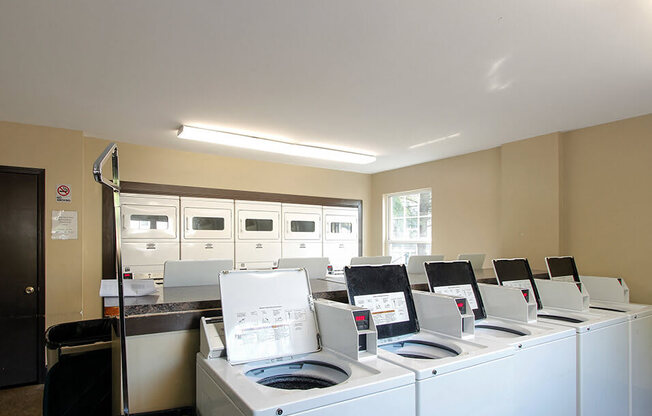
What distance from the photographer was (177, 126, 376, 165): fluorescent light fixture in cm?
423

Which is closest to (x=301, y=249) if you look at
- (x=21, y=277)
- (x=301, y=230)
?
(x=301, y=230)

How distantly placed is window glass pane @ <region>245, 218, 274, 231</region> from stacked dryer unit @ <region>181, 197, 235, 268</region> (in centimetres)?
26

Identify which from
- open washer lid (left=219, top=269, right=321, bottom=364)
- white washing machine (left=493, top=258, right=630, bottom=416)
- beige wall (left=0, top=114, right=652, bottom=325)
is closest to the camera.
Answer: open washer lid (left=219, top=269, right=321, bottom=364)

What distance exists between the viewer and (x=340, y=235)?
6.76 meters

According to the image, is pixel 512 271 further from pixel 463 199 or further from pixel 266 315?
pixel 463 199

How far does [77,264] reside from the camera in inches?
167

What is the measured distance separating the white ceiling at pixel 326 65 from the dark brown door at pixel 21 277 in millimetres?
717

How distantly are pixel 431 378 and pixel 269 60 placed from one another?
2.11 m

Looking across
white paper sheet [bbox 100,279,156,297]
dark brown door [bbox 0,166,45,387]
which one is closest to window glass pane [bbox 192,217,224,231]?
dark brown door [bbox 0,166,45,387]

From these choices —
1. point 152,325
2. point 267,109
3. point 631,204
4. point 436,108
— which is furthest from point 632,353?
point 267,109

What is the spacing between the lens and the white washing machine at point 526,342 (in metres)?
1.95

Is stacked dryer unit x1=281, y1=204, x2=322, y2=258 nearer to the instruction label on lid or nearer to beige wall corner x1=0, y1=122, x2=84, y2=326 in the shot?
beige wall corner x1=0, y1=122, x2=84, y2=326

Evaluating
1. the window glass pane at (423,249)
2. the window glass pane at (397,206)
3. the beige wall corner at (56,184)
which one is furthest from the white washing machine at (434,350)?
the window glass pane at (397,206)

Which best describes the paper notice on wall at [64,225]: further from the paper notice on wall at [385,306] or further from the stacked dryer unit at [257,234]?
the paper notice on wall at [385,306]
